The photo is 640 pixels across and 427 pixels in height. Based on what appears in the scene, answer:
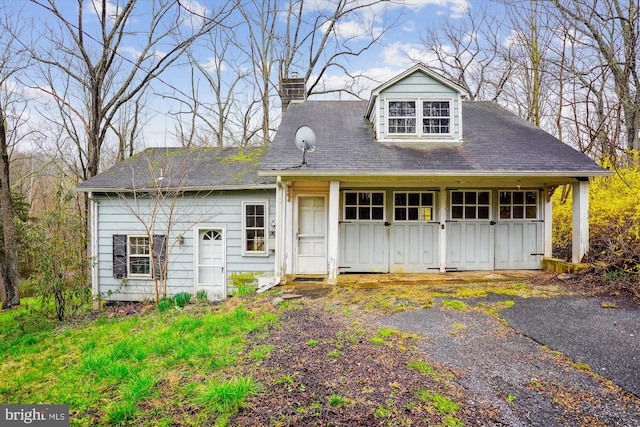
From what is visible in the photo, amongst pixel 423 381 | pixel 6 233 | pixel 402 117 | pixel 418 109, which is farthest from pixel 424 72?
pixel 6 233

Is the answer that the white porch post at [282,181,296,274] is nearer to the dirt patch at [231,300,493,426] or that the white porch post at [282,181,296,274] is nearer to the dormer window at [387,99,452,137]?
the dormer window at [387,99,452,137]

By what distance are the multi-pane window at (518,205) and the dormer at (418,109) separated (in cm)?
192

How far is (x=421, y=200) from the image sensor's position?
8.05 m

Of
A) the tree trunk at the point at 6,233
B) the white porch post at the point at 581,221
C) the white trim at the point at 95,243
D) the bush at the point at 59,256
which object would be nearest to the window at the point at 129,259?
the white trim at the point at 95,243

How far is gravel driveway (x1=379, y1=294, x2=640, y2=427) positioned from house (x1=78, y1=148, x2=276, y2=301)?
524 cm

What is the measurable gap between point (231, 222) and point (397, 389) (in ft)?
23.1

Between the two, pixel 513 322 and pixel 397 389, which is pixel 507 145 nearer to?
pixel 513 322

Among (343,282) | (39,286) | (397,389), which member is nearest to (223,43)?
(39,286)

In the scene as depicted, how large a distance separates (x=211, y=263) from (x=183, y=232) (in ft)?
3.89

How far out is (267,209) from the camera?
8852 mm

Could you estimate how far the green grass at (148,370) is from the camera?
2807 mm

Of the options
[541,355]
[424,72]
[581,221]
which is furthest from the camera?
[424,72]

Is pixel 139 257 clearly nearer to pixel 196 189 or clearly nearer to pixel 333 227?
pixel 196 189

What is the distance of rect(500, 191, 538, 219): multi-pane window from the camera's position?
8.08 meters
